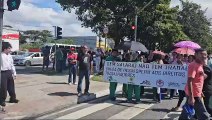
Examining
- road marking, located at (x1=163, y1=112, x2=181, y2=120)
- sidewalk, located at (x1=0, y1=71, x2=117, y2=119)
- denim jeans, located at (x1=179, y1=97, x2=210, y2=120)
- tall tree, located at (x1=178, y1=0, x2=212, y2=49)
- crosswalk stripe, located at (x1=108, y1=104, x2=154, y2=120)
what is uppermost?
tall tree, located at (x1=178, y1=0, x2=212, y2=49)

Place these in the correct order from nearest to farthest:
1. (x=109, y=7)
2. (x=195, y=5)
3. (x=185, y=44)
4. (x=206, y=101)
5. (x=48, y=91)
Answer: (x=206, y=101)
(x=48, y=91)
(x=185, y=44)
(x=109, y=7)
(x=195, y=5)

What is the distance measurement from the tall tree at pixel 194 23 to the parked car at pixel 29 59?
2903 centimetres

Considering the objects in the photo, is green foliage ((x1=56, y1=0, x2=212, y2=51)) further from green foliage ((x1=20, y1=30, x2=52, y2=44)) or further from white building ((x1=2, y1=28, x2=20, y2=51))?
green foliage ((x1=20, y1=30, x2=52, y2=44))

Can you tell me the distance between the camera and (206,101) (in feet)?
30.0

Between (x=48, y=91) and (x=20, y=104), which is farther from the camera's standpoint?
(x=48, y=91)

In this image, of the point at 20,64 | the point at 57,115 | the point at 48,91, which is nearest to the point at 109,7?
the point at 20,64

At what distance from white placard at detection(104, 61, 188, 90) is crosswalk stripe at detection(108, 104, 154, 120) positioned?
0.97 metres

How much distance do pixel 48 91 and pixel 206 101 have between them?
726 centimetres

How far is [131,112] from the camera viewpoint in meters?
11.4

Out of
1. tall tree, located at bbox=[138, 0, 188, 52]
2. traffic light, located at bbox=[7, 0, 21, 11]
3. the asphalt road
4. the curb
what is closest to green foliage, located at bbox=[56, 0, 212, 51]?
tall tree, located at bbox=[138, 0, 188, 52]

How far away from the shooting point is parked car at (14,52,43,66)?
37553mm

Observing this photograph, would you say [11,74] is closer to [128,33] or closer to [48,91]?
[48,91]

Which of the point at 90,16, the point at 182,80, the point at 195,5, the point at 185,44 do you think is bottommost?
the point at 182,80

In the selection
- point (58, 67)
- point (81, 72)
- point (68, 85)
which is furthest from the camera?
point (58, 67)
